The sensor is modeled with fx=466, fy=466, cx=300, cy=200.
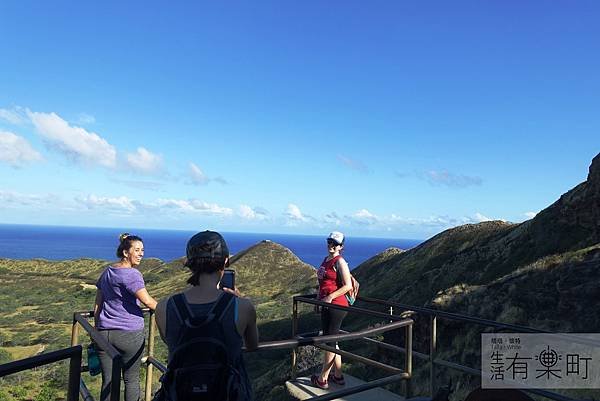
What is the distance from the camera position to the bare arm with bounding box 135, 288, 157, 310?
4.46 m

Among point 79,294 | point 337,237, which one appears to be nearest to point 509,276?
point 337,237

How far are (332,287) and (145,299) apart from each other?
2.40 meters

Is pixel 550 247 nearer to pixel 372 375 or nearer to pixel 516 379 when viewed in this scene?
pixel 372 375

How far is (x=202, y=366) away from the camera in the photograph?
2.38 metres

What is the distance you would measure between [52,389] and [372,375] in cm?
1902

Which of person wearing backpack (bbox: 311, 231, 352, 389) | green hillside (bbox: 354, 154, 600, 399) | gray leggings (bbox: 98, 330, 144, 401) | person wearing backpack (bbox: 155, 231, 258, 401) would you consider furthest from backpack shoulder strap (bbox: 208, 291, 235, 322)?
green hillside (bbox: 354, 154, 600, 399)

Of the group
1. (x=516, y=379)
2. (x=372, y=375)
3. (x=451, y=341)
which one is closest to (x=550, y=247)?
(x=451, y=341)

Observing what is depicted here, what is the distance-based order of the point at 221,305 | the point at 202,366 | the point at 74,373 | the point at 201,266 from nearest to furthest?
the point at 202,366
the point at 221,305
the point at 201,266
the point at 74,373

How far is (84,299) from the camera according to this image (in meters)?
59.2

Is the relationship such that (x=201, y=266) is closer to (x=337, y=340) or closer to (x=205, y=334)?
(x=205, y=334)

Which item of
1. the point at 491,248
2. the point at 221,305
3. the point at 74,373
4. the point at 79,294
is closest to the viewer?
the point at 221,305

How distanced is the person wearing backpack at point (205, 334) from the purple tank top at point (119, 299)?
2.21m

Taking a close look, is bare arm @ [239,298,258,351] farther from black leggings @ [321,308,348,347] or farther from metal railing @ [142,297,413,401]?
black leggings @ [321,308,348,347]

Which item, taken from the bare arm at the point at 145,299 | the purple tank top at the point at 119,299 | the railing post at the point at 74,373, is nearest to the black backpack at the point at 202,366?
the railing post at the point at 74,373
